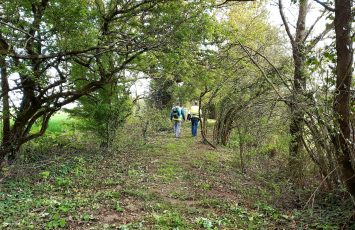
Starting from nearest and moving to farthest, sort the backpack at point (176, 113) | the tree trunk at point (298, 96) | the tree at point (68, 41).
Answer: the tree trunk at point (298, 96)
the tree at point (68, 41)
the backpack at point (176, 113)

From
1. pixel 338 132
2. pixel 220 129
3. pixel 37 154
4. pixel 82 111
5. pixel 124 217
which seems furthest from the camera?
pixel 220 129

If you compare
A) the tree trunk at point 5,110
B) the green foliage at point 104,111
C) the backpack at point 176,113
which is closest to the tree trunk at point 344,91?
the green foliage at point 104,111

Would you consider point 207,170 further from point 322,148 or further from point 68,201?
point 68,201

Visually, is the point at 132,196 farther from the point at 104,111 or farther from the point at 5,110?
the point at 104,111

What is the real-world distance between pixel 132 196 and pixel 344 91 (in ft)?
14.5

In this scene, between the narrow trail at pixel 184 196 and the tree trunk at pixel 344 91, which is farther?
the narrow trail at pixel 184 196

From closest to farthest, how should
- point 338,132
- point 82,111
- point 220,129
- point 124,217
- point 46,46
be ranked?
point 338,132, point 124,217, point 46,46, point 82,111, point 220,129

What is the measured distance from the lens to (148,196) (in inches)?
277

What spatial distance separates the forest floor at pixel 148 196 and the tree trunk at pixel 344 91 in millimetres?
824

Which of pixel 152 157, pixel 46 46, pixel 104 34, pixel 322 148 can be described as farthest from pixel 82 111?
pixel 322 148

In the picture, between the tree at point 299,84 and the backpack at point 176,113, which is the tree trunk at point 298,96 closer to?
the tree at point 299,84

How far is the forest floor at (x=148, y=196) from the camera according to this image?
18.8 feet

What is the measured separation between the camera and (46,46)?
7008 mm

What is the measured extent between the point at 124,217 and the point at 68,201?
4.12 feet
